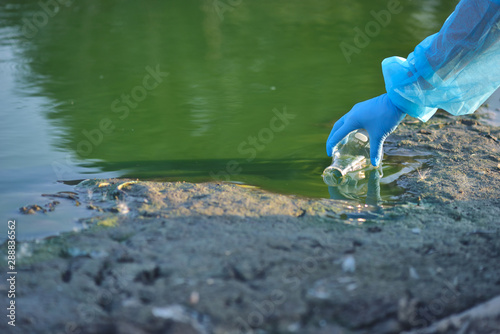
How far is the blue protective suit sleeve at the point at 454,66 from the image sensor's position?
8.06 ft

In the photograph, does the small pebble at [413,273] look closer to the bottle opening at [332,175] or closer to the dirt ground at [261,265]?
the dirt ground at [261,265]

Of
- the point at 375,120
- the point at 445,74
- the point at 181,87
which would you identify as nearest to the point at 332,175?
the point at 375,120

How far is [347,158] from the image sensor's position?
313 centimetres

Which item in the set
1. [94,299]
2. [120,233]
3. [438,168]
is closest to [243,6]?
[438,168]

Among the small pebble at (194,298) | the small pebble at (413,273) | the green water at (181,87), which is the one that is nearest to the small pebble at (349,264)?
the small pebble at (413,273)

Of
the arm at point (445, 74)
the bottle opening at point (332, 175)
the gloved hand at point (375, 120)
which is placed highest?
the arm at point (445, 74)

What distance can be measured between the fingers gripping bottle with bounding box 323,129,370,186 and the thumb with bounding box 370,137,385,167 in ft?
0.52

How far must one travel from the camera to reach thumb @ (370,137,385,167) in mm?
2885

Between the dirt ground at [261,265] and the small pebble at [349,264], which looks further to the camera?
the small pebble at [349,264]

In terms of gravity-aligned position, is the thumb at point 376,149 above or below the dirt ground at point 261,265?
above

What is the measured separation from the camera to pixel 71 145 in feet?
11.1

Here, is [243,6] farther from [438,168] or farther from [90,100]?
[438,168]

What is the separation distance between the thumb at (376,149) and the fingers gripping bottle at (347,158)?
0.16 m

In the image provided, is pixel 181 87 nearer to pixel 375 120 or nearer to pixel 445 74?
pixel 375 120
